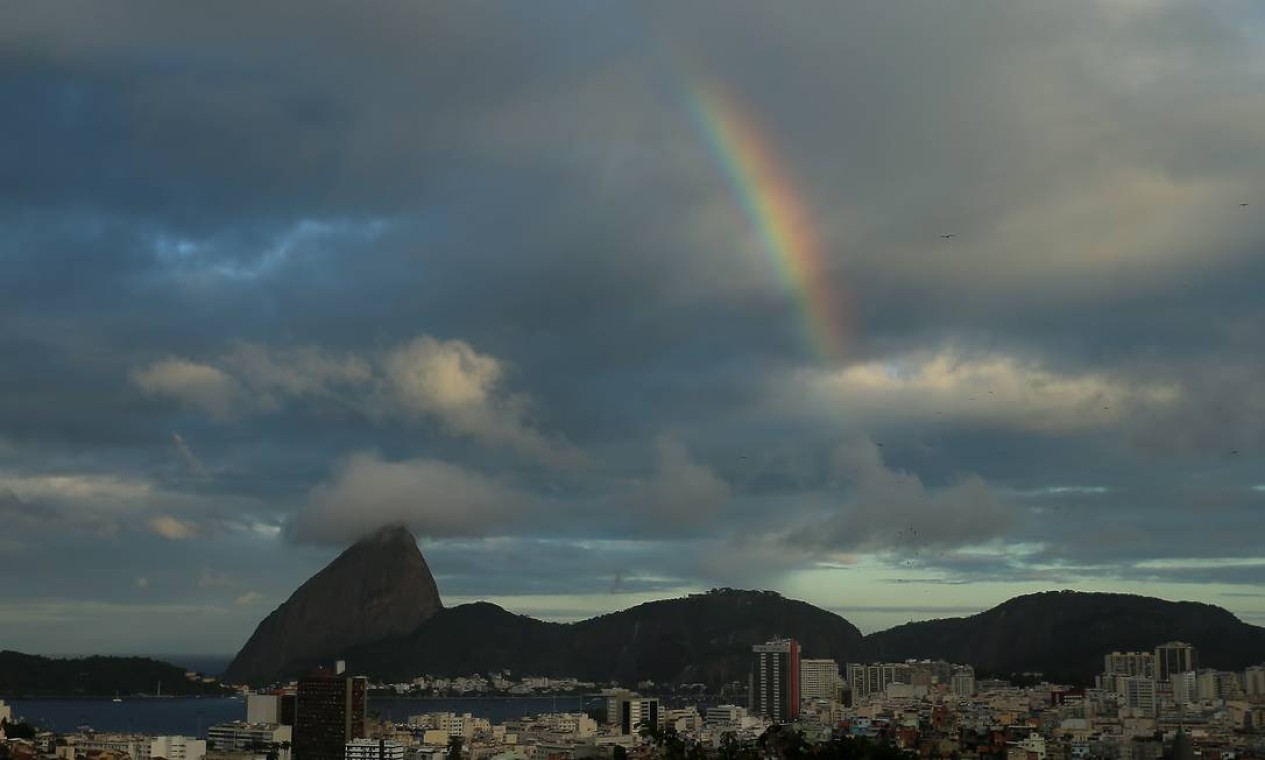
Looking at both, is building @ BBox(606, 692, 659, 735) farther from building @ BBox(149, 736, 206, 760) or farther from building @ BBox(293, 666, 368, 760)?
building @ BBox(149, 736, 206, 760)

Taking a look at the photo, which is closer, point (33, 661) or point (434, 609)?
point (33, 661)

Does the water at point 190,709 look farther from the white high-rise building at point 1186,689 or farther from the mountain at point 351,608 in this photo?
the white high-rise building at point 1186,689

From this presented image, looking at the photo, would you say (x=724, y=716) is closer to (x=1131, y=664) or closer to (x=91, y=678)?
(x=1131, y=664)

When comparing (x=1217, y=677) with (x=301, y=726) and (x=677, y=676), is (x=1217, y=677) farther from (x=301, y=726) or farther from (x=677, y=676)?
(x=677, y=676)

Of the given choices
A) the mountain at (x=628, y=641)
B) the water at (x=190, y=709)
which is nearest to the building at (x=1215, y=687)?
the water at (x=190, y=709)

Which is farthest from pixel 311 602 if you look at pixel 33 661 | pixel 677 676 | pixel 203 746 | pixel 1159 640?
pixel 203 746

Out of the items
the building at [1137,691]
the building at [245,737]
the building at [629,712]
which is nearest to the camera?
the building at [245,737]

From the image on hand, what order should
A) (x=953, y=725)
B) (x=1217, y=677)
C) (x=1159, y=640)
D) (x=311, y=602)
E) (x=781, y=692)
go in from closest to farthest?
1. (x=953, y=725)
2. (x=1217, y=677)
3. (x=781, y=692)
4. (x=1159, y=640)
5. (x=311, y=602)

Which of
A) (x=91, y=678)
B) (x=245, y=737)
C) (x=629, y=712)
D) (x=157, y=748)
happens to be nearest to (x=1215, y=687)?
(x=629, y=712)
